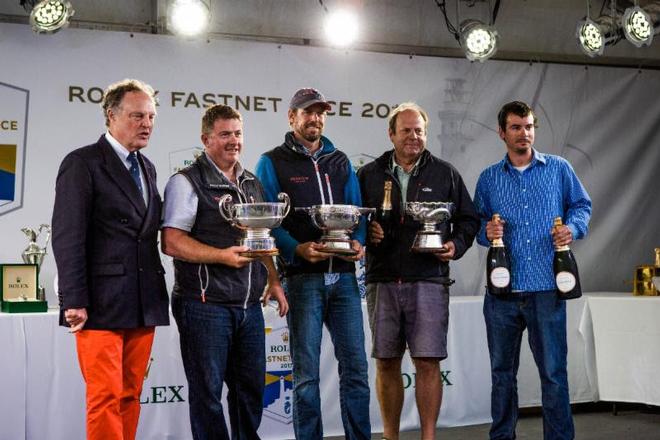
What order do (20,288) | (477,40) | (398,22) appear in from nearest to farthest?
(20,288), (477,40), (398,22)

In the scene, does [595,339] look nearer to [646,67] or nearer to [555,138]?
[555,138]

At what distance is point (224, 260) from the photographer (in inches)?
123

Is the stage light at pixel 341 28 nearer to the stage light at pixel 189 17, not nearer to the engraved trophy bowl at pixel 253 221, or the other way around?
the stage light at pixel 189 17

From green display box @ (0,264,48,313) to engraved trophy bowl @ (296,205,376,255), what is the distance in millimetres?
1638

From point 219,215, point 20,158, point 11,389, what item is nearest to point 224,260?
point 219,215

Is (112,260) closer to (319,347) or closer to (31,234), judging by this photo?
(319,347)

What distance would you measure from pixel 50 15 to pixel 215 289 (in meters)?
2.23

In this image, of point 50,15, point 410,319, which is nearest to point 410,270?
point 410,319

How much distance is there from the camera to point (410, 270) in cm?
376

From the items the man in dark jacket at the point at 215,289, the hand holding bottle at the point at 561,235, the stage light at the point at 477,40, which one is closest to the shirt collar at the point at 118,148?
the man in dark jacket at the point at 215,289

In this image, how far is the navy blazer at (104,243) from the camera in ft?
9.58

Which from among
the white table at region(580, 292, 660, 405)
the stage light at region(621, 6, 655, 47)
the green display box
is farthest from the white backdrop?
the white table at region(580, 292, 660, 405)

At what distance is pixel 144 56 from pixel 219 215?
7.23ft

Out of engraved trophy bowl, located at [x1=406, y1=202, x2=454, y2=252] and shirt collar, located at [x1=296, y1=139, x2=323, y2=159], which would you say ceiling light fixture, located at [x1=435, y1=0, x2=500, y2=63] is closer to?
engraved trophy bowl, located at [x1=406, y1=202, x2=454, y2=252]
